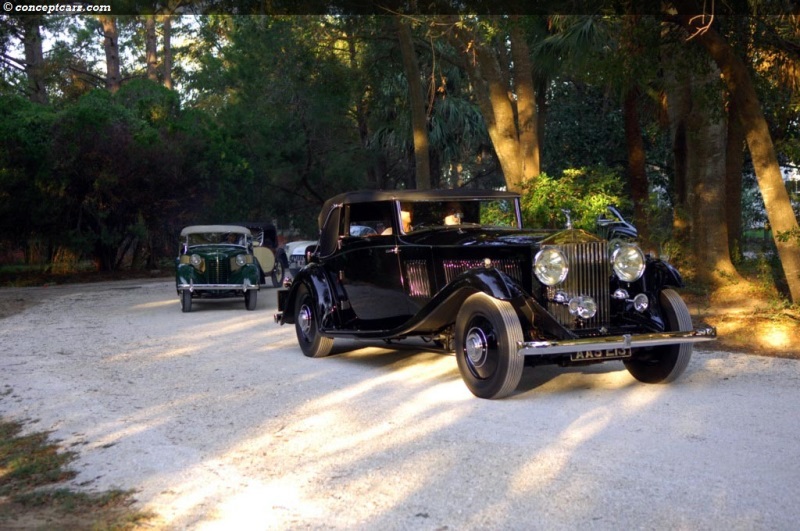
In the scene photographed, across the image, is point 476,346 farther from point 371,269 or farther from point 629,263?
point 371,269

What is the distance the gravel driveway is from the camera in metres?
4.53

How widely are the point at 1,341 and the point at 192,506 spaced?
8.89 m

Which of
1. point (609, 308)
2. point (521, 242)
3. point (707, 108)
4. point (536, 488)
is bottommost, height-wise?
point (536, 488)

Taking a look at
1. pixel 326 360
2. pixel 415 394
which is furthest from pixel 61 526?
pixel 326 360

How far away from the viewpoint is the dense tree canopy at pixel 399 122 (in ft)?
40.9

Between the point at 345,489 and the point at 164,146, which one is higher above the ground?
the point at 164,146

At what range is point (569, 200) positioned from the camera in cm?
1398

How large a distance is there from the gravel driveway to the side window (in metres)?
1.48

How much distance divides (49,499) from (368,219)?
532 centimetres

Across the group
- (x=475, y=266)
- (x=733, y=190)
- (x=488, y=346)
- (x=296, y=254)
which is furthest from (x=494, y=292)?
(x=296, y=254)

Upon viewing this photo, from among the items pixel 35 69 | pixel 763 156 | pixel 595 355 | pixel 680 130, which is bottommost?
pixel 595 355

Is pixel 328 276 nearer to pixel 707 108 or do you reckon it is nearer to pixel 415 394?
pixel 415 394

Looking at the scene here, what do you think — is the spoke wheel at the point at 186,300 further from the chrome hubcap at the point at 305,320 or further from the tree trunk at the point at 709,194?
the tree trunk at the point at 709,194

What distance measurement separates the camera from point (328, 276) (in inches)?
389
